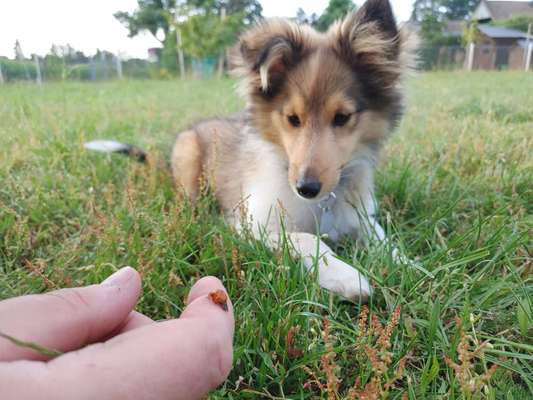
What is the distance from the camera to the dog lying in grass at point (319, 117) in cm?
239

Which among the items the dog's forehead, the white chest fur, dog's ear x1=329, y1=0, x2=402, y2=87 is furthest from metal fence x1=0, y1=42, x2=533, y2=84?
the white chest fur

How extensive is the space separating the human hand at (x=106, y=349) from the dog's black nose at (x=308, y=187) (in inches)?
48.0

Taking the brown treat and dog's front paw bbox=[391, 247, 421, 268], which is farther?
dog's front paw bbox=[391, 247, 421, 268]

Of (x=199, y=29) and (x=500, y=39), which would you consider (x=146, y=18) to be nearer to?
(x=199, y=29)

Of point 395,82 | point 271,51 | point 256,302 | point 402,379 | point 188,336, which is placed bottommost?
point 402,379

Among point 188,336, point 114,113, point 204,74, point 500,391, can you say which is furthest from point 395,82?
point 204,74

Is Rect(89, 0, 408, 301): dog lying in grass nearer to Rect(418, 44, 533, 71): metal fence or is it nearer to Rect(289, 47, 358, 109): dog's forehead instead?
Rect(289, 47, 358, 109): dog's forehead

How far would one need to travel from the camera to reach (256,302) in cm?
163

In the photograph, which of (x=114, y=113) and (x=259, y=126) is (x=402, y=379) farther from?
(x=114, y=113)

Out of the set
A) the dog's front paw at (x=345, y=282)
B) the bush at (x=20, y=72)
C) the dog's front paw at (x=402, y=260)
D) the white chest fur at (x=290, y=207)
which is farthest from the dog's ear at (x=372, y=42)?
the bush at (x=20, y=72)

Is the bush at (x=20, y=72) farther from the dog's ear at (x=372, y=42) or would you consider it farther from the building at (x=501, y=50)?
the building at (x=501, y=50)

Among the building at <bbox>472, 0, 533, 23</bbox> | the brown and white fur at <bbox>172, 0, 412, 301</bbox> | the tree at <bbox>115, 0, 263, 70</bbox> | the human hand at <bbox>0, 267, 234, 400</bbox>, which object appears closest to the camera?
the human hand at <bbox>0, 267, 234, 400</bbox>

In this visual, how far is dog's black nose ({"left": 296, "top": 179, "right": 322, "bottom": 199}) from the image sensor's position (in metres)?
2.26

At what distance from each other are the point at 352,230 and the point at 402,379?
1240 mm
